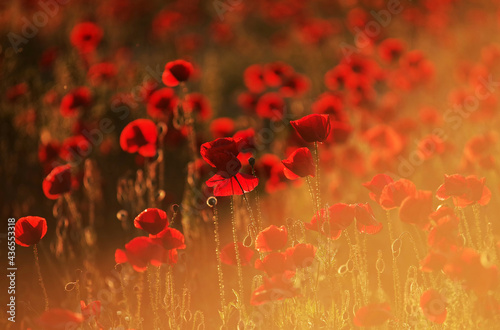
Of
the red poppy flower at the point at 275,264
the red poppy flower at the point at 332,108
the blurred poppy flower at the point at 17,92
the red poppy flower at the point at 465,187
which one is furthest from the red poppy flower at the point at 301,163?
the blurred poppy flower at the point at 17,92

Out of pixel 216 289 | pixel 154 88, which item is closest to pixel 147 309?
pixel 216 289

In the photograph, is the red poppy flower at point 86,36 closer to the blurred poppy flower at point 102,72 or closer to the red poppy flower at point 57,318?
the blurred poppy flower at point 102,72

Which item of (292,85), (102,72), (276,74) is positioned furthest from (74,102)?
(292,85)

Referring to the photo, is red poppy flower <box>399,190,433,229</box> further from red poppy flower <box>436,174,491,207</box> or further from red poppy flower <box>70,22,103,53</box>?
red poppy flower <box>70,22,103,53</box>

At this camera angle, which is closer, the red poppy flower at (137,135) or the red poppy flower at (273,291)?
the red poppy flower at (273,291)

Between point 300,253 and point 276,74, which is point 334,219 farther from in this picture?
point 276,74
